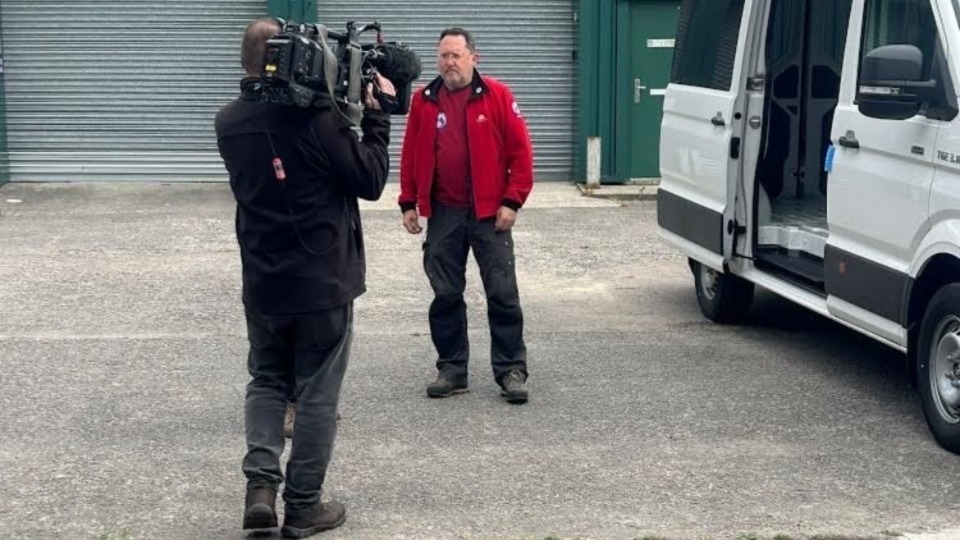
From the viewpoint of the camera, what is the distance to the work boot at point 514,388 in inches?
294

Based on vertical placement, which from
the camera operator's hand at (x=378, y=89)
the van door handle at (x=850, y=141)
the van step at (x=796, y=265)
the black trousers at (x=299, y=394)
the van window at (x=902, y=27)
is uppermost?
the van window at (x=902, y=27)

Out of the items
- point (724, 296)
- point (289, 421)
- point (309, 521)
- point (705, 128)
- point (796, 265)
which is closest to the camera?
point (309, 521)

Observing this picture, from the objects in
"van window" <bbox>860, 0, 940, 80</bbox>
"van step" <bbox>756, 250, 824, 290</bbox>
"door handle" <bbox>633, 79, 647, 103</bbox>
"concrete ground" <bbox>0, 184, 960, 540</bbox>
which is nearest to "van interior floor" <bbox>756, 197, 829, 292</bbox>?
"van step" <bbox>756, 250, 824, 290</bbox>

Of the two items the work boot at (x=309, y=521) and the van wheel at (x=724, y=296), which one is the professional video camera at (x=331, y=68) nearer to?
the work boot at (x=309, y=521)

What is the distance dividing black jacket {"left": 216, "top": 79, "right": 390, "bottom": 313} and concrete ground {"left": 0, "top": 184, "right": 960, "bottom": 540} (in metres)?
0.93

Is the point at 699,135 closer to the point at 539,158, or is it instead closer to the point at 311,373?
the point at 311,373

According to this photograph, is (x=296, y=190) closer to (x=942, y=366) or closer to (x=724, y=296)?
(x=942, y=366)

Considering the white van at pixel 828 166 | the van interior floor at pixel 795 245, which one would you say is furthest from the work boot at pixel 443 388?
the van interior floor at pixel 795 245

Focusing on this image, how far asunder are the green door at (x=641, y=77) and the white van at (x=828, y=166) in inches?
233

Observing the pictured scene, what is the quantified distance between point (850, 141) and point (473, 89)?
184cm

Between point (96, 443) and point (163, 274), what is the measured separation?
444 centimetres

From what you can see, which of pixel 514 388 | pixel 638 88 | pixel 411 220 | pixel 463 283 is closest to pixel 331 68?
pixel 411 220

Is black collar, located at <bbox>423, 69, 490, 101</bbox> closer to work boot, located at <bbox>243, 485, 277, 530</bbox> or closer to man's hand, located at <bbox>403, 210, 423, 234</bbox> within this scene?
man's hand, located at <bbox>403, 210, 423, 234</bbox>

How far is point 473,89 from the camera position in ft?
24.4
